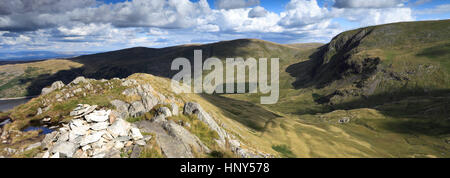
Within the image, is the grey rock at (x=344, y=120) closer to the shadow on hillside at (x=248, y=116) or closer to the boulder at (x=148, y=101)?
the shadow on hillside at (x=248, y=116)

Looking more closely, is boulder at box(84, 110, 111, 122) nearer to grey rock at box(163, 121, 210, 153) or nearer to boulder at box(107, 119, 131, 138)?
boulder at box(107, 119, 131, 138)

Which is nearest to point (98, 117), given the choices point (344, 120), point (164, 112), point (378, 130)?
point (164, 112)

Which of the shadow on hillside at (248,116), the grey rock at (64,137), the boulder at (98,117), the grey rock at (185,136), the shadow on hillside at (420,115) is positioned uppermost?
the boulder at (98,117)

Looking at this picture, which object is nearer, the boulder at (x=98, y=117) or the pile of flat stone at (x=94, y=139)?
the pile of flat stone at (x=94, y=139)

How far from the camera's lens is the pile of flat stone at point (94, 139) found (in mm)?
14227

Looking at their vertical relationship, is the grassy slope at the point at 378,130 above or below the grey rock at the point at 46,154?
below

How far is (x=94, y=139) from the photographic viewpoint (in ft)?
48.9

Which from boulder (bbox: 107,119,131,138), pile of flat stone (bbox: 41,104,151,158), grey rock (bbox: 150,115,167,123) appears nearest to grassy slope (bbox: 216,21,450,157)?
grey rock (bbox: 150,115,167,123)

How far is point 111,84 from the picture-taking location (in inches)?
1681

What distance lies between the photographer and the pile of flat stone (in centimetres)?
1423

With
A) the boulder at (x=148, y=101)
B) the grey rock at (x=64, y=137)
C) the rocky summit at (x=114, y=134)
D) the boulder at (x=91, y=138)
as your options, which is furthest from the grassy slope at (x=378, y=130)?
the grey rock at (x=64, y=137)
